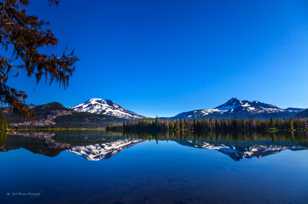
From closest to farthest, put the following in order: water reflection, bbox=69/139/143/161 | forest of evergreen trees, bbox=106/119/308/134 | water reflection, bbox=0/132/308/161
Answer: water reflection, bbox=69/139/143/161
water reflection, bbox=0/132/308/161
forest of evergreen trees, bbox=106/119/308/134

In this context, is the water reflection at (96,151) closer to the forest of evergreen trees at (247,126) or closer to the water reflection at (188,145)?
the water reflection at (188,145)

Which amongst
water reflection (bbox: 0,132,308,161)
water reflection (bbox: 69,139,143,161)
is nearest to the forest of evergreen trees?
water reflection (bbox: 0,132,308,161)

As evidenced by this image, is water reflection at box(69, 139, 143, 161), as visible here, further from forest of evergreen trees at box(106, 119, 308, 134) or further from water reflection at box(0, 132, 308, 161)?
forest of evergreen trees at box(106, 119, 308, 134)

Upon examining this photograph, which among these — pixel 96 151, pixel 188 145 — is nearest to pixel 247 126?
pixel 188 145

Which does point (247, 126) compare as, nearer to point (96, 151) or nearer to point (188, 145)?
point (188, 145)

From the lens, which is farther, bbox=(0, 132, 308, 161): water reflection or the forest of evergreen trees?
the forest of evergreen trees

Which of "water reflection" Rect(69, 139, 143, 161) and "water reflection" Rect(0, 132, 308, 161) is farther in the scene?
"water reflection" Rect(0, 132, 308, 161)

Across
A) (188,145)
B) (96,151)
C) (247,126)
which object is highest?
(247,126)

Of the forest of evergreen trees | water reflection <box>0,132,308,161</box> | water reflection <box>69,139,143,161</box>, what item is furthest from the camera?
the forest of evergreen trees

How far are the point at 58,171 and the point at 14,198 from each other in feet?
39.8

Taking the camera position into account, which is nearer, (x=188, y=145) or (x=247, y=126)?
(x=188, y=145)

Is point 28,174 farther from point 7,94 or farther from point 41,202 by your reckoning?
point 7,94

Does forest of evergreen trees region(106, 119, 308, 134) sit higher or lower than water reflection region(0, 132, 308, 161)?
higher

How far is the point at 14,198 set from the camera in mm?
17234
